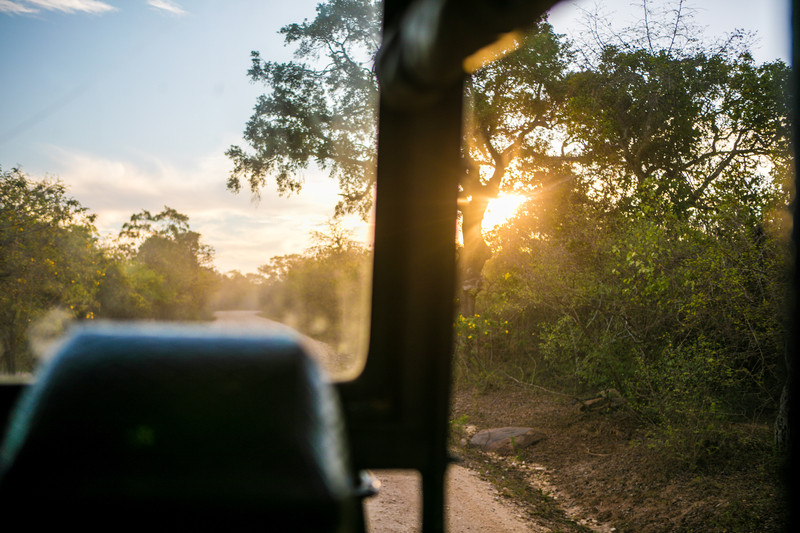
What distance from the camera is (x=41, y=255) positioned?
317 centimetres

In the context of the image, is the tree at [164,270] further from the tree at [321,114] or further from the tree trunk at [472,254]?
the tree trunk at [472,254]

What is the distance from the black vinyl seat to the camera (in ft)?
1.87

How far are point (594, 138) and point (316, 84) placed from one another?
324 inches

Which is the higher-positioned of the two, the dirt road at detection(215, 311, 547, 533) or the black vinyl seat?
the black vinyl seat

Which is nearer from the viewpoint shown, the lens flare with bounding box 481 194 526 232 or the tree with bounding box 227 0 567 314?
the tree with bounding box 227 0 567 314

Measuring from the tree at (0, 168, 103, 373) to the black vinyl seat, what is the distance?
5.97ft

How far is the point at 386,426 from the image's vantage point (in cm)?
152

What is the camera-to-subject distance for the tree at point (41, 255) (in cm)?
256

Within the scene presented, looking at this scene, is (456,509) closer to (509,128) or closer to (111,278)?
(111,278)

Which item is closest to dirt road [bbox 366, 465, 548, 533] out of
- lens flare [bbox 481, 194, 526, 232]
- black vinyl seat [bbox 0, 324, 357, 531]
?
black vinyl seat [bbox 0, 324, 357, 531]

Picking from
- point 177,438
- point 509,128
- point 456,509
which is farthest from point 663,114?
point 177,438

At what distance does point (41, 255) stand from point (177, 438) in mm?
3074

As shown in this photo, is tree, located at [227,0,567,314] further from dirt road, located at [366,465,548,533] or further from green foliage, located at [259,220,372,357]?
dirt road, located at [366,465,548,533]

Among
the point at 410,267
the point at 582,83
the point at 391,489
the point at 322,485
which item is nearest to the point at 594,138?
the point at 582,83
